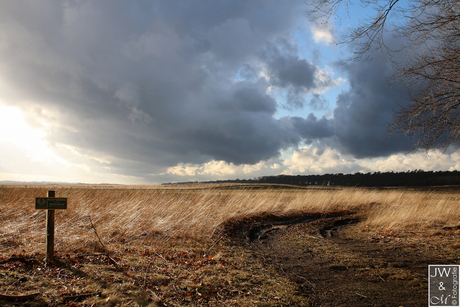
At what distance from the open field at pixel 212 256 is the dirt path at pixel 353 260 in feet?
0.08

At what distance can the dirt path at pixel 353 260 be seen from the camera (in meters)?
3.93

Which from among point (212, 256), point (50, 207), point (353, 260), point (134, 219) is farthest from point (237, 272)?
point (134, 219)

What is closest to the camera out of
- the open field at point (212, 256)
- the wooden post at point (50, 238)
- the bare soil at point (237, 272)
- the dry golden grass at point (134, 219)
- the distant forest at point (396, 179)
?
the bare soil at point (237, 272)

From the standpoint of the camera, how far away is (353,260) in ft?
18.4

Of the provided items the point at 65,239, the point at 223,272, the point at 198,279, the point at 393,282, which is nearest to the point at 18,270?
the point at 65,239

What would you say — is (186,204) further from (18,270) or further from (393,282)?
(393,282)

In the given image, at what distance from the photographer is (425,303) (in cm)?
363

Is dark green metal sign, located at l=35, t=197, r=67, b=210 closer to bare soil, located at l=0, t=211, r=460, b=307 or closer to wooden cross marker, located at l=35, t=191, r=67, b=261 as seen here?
wooden cross marker, located at l=35, t=191, r=67, b=261

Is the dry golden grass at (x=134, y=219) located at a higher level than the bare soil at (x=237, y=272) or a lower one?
higher

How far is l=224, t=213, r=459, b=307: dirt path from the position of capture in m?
3.93

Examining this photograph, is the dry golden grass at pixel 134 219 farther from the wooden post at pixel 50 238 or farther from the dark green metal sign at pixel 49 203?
the dark green metal sign at pixel 49 203

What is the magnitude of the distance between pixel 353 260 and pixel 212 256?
10.5 feet

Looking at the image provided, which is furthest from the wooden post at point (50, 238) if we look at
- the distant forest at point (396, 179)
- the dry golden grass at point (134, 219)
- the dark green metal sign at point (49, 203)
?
the distant forest at point (396, 179)

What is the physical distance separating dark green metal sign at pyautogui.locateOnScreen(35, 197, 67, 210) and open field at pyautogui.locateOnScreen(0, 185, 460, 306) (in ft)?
3.34
